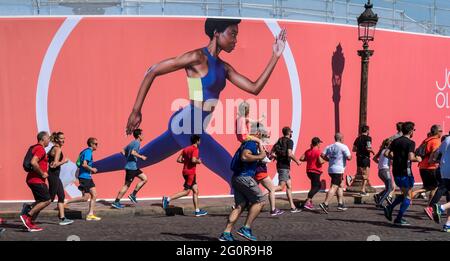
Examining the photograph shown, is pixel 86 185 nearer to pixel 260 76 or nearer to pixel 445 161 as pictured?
pixel 260 76

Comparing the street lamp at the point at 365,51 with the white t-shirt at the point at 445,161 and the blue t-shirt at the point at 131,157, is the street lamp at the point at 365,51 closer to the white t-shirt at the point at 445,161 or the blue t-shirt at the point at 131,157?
the white t-shirt at the point at 445,161

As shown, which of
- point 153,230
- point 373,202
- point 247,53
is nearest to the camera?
point 153,230

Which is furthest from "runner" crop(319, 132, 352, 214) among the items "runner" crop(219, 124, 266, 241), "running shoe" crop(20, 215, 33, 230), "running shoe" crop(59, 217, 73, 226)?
"running shoe" crop(20, 215, 33, 230)

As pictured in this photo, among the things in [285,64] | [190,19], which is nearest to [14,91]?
[190,19]

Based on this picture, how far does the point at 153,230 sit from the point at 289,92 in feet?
21.2

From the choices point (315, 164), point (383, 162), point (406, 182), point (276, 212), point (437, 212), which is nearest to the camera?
point (437, 212)

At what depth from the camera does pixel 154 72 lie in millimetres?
14055

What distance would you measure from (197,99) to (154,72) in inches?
48.6

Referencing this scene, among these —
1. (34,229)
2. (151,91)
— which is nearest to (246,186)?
(34,229)

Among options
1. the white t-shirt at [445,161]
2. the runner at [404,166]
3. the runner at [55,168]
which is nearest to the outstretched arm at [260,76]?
the runner at [404,166]

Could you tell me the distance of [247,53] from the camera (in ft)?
47.6

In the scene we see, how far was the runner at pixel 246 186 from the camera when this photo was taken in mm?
8250

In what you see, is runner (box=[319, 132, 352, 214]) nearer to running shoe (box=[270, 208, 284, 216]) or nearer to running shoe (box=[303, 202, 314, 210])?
running shoe (box=[303, 202, 314, 210])
